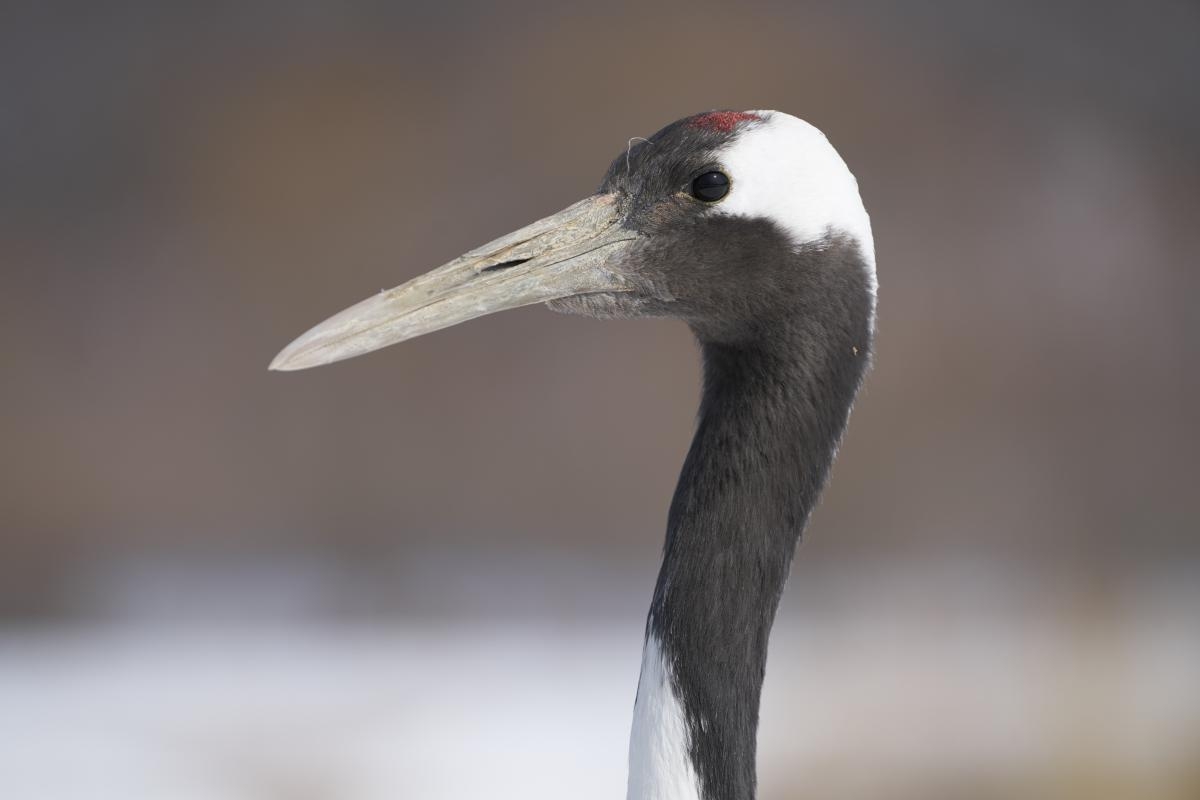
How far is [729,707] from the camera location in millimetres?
1278

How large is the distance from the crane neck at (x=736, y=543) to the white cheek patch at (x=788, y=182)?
9 centimetres

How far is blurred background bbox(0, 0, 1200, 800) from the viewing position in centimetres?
447

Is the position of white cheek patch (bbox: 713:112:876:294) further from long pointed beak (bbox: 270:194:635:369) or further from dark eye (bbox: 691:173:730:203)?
long pointed beak (bbox: 270:194:635:369)

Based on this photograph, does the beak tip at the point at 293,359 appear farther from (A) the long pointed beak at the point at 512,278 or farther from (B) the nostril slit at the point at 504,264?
(B) the nostril slit at the point at 504,264

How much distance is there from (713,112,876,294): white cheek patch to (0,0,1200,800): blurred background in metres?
3.06

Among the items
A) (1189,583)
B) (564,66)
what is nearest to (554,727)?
(564,66)

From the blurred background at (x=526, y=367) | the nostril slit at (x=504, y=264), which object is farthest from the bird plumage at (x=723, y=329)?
the blurred background at (x=526, y=367)

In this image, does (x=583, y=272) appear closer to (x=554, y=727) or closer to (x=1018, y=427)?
(x=554, y=727)

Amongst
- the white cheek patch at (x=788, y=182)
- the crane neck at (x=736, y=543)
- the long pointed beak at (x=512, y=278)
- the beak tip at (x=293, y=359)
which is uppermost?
the white cheek patch at (x=788, y=182)

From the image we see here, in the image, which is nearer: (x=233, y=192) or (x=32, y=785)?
(x=32, y=785)

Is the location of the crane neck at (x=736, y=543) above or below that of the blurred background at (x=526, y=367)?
below

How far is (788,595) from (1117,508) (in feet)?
4.74

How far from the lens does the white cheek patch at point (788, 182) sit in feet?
4.23

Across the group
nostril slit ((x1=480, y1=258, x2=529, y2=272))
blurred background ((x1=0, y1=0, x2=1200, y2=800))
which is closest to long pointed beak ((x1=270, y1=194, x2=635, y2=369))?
nostril slit ((x1=480, y1=258, x2=529, y2=272))
